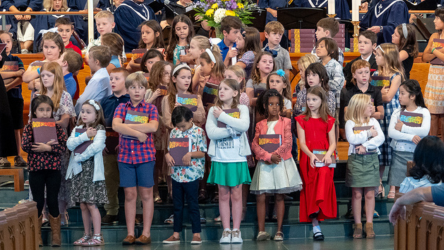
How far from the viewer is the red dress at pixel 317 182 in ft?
21.4

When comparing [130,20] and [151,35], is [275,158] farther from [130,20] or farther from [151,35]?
[130,20]

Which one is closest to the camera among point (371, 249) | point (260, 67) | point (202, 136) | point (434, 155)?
point (434, 155)

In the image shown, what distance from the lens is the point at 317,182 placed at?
6.57 meters

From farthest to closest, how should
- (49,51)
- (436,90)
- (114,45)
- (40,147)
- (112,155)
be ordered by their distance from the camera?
(436,90) → (114,45) → (49,51) → (112,155) → (40,147)

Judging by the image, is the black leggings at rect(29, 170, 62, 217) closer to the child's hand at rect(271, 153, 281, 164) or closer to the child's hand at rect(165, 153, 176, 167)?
the child's hand at rect(165, 153, 176, 167)

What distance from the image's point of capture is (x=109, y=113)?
676 centimetres

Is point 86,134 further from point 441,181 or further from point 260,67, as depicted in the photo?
point 441,181

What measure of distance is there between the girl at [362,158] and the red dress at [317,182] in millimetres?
233

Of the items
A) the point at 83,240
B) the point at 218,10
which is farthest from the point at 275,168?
the point at 218,10

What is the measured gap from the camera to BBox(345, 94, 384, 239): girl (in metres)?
6.60

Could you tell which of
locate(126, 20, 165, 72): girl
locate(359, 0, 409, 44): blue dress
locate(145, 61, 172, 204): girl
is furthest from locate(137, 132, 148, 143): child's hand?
locate(359, 0, 409, 44): blue dress

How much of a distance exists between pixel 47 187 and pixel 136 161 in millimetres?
961

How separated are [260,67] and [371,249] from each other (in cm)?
233

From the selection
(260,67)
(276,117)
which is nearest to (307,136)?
(276,117)
